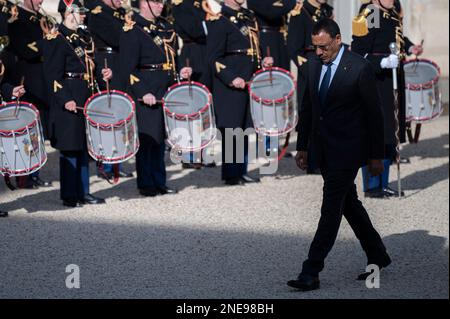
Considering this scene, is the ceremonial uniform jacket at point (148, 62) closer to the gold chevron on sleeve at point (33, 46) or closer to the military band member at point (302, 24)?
the gold chevron on sleeve at point (33, 46)

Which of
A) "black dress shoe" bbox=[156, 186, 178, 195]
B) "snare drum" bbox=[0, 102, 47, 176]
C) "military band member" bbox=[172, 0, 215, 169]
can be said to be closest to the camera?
"snare drum" bbox=[0, 102, 47, 176]

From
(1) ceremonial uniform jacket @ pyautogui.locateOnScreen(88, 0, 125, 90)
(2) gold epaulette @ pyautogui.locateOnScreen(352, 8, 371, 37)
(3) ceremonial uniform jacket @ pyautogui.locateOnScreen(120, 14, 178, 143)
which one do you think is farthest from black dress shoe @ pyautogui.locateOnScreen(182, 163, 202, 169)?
(2) gold epaulette @ pyautogui.locateOnScreen(352, 8, 371, 37)

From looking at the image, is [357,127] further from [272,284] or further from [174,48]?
[174,48]

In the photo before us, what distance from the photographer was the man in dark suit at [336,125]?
21.6 ft

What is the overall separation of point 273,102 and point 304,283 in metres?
3.27

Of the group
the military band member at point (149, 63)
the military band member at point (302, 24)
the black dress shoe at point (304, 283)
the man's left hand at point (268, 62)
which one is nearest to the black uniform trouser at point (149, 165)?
the military band member at point (149, 63)

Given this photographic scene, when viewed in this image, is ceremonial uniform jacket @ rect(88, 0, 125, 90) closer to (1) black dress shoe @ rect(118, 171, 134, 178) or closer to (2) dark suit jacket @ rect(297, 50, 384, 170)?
(1) black dress shoe @ rect(118, 171, 134, 178)

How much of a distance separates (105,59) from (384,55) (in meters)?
2.48

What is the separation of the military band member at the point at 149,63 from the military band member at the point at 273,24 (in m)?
1.30

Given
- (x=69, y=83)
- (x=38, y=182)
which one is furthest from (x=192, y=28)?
(x=69, y=83)

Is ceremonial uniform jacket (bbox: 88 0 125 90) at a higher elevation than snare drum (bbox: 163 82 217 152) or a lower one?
higher

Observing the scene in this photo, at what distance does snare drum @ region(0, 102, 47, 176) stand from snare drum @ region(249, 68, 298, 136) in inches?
78.4

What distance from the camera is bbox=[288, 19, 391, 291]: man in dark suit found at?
657cm

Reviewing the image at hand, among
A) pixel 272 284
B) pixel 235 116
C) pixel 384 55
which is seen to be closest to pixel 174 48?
pixel 235 116
